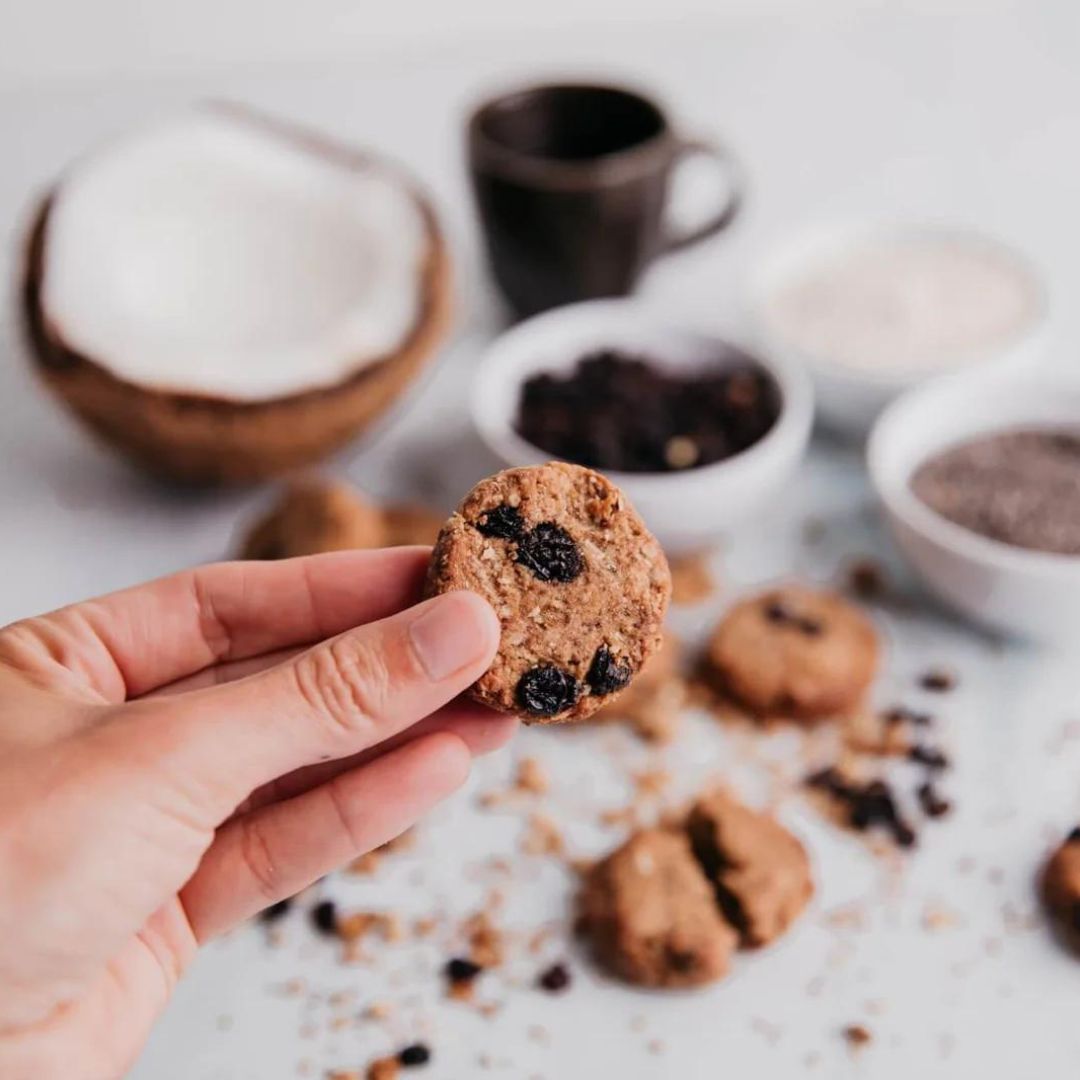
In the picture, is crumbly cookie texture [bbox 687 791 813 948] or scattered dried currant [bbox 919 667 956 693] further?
scattered dried currant [bbox 919 667 956 693]

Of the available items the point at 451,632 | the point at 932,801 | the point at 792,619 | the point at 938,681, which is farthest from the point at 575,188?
the point at 451,632

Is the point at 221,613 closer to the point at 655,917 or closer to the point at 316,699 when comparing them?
the point at 316,699

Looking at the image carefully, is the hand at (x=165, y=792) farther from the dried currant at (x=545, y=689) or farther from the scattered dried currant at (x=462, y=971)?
the scattered dried currant at (x=462, y=971)

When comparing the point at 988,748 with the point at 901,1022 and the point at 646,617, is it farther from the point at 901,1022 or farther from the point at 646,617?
the point at 646,617

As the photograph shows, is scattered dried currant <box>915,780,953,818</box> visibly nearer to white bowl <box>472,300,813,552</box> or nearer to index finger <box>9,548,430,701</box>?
white bowl <box>472,300,813,552</box>

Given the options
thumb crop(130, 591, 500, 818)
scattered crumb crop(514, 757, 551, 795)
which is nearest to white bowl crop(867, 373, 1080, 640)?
scattered crumb crop(514, 757, 551, 795)

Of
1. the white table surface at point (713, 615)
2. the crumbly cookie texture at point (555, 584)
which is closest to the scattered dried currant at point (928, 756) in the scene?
the white table surface at point (713, 615)
